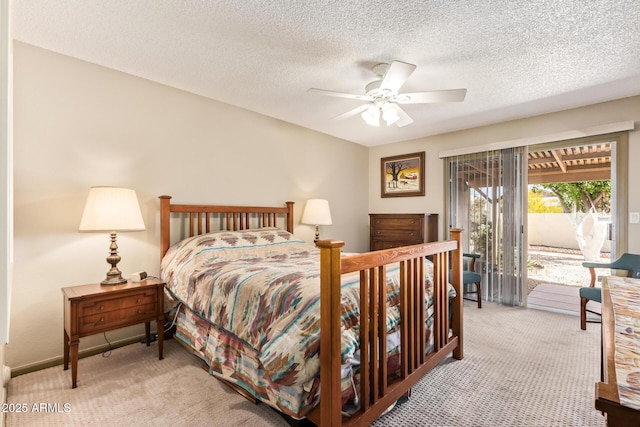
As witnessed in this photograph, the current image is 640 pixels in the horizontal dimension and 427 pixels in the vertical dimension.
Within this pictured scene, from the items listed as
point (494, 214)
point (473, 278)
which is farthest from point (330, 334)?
point (494, 214)

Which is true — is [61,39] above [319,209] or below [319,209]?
above

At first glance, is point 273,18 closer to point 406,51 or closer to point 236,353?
point 406,51

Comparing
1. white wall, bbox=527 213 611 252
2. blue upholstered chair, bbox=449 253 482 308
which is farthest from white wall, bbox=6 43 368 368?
white wall, bbox=527 213 611 252

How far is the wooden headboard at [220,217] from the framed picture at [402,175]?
193cm

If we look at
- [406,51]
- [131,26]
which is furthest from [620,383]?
[131,26]

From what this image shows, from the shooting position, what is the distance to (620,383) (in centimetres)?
71

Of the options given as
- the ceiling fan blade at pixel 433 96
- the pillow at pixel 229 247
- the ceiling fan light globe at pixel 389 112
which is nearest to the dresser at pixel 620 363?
the ceiling fan blade at pixel 433 96

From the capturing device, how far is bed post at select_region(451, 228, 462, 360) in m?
2.43

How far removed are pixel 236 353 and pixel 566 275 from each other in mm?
5602

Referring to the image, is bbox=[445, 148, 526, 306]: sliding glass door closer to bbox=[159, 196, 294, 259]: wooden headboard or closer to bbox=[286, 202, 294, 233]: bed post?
bbox=[286, 202, 294, 233]: bed post

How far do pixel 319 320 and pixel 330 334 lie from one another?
0.49ft

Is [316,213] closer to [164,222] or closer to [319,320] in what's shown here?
[164,222]

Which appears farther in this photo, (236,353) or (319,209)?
(319,209)

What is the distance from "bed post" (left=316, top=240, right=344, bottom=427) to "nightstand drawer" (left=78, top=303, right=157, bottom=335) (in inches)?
65.8
